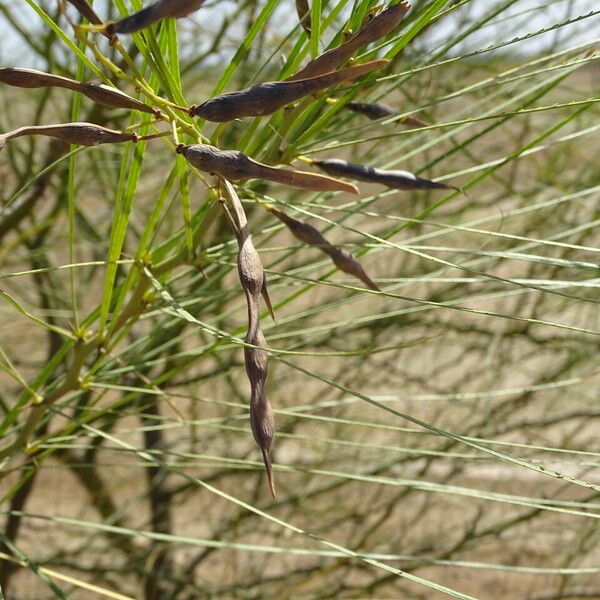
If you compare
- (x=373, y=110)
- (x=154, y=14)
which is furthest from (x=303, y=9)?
(x=154, y=14)

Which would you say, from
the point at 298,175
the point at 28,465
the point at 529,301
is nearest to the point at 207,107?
the point at 298,175

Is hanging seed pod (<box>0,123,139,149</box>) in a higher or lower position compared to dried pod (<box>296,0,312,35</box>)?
lower

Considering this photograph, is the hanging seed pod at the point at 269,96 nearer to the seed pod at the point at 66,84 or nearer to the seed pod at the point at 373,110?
the seed pod at the point at 66,84

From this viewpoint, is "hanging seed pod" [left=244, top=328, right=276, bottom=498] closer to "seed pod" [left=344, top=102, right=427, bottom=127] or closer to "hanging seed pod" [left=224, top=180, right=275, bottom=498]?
"hanging seed pod" [left=224, top=180, right=275, bottom=498]

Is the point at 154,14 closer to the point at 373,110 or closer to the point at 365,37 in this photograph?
the point at 365,37

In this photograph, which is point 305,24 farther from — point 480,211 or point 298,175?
point 480,211

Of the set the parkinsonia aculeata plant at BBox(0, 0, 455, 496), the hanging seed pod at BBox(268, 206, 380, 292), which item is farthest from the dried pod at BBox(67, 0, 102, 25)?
the hanging seed pod at BBox(268, 206, 380, 292)
